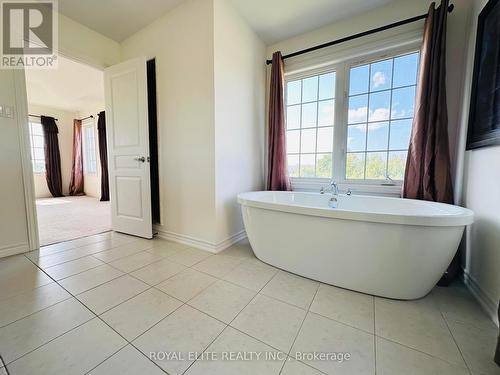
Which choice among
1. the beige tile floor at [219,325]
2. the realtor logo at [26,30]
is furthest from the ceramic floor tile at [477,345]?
the realtor logo at [26,30]

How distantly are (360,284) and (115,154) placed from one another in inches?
113

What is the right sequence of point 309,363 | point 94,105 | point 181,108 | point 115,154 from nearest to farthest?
1. point 309,363
2. point 181,108
3. point 115,154
4. point 94,105

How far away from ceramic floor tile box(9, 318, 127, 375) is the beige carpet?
1806mm

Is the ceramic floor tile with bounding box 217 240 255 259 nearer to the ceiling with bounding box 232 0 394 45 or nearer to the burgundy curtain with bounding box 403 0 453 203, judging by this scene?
the burgundy curtain with bounding box 403 0 453 203

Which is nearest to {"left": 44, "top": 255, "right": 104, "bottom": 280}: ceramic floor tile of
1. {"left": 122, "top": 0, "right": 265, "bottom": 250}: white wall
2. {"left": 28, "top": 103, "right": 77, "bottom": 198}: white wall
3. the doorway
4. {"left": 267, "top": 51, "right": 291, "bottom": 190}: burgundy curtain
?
{"left": 122, "top": 0, "right": 265, "bottom": 250}: white wall

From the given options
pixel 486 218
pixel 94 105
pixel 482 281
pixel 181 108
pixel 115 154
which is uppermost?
pixel 94 105

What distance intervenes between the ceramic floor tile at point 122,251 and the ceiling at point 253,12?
2422mm

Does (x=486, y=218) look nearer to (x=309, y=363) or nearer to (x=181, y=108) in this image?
(x=309, y=363)

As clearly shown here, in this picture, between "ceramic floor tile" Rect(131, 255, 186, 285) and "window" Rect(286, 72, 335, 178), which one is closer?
"ceramic floor tile" Rect(131, 255, 186, 285)

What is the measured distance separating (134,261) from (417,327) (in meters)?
2.11

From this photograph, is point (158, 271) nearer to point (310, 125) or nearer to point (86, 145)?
point (310, 125)

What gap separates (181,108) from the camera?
2162 mm

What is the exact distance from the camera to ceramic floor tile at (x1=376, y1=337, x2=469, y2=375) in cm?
87

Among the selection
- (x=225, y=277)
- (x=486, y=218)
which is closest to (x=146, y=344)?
(x=225, y=277)
